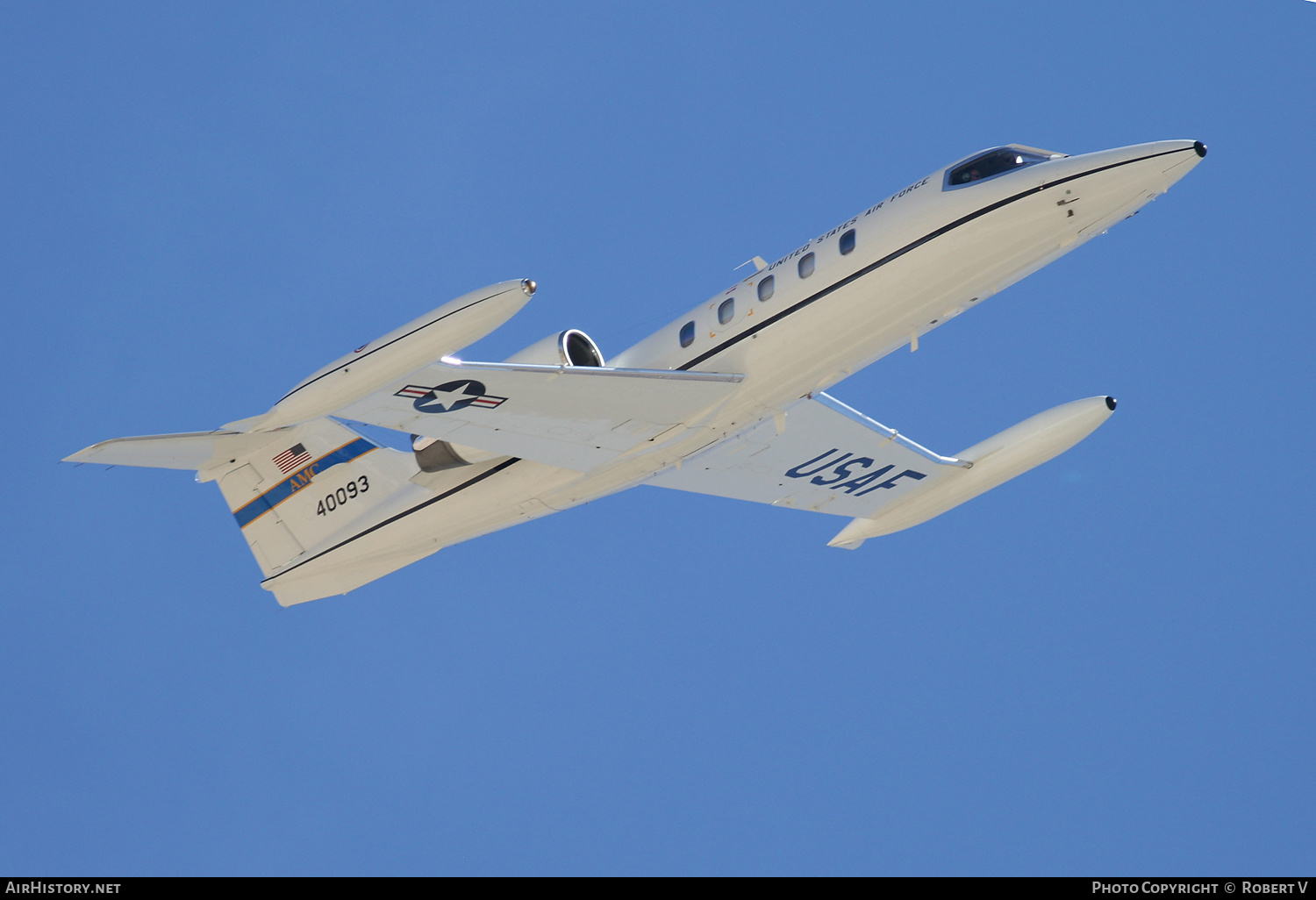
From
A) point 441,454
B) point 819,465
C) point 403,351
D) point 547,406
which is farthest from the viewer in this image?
point 819,465

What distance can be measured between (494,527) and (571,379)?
11.6 feet

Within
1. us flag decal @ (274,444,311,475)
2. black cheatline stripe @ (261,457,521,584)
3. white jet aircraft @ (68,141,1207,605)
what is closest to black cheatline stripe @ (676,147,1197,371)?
white jet aircraft @ (68,141,1207,605)

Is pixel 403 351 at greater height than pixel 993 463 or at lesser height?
lesser

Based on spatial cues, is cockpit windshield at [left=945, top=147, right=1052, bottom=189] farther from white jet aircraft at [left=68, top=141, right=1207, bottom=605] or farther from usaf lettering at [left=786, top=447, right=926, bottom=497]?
usaf lettering at [left=786, top=447, right=926, bottom=497]

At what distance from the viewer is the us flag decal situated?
2055cm

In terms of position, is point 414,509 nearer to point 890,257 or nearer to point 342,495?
point 342,495

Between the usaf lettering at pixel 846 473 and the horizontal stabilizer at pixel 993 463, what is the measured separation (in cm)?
48

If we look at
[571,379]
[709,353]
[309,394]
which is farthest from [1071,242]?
[309,394]

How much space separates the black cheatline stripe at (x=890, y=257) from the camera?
14.6 metres

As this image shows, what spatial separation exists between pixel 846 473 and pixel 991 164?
6270mm

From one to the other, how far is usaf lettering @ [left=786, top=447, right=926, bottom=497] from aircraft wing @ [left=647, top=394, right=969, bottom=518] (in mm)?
13

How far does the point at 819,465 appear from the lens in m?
20.1

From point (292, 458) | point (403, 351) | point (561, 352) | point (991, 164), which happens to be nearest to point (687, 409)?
point (561, 352)

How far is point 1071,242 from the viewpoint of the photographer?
49.4 ft
